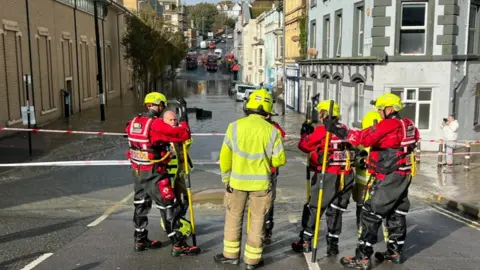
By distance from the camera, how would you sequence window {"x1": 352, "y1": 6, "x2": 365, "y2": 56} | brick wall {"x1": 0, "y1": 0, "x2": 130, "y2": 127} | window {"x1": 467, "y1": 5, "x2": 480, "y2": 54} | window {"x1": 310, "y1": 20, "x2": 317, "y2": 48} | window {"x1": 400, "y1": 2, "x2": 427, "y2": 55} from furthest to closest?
window {"x1": 310, "y1": 20, "x2": 317, "y2": 48}
window {"x1": 352, "y1": 6, "x2": 365, "y2": 56}
brick wall {"x1": 0, "y1": 0, "x2": 130, "y2": 127}
window {"x1": 467, "y1": 5, "x2": 480, "y2": 54}
window {"x1": 400, "y1": 2, "x2": 427, "y2": 55}

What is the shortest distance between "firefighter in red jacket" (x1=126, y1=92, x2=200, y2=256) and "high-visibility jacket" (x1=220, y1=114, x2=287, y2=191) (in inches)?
25.5

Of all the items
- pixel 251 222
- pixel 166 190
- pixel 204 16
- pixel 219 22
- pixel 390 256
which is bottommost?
pixel 390 256

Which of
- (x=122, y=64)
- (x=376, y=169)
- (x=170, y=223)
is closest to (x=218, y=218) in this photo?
(x=170, y=223)

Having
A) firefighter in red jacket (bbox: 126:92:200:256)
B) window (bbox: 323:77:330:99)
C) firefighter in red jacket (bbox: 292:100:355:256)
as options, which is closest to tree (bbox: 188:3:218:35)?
window (bbox: 323:77:330:99)

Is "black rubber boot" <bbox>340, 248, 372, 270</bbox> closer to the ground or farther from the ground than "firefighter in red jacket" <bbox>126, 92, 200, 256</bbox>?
closer to the ground

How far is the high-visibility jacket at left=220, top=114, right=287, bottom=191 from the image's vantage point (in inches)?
214

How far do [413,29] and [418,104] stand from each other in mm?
2588

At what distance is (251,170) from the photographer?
5.47 meters

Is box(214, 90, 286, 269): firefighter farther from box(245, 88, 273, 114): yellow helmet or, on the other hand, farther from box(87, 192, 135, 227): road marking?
box(87, 192, 135, 227): road marking

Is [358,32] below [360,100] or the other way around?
the other way around

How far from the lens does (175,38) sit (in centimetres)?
4750

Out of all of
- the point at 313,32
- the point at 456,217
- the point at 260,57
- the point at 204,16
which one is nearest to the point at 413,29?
the point at 456,217

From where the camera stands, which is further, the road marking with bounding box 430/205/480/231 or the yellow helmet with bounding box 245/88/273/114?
the road marking with bounding box 430/205/480/231

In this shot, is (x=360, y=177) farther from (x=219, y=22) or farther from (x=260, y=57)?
(x=219, y=22)
